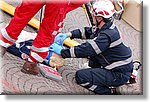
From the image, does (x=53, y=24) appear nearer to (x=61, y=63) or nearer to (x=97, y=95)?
(x=61, y=63)

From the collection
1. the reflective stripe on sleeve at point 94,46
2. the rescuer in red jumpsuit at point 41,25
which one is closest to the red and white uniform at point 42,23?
the rescuer in red jumpsuit at point 41,25

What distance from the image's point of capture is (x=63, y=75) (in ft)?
6.41

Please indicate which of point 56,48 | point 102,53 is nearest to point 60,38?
point 56,48

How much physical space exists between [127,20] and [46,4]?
313 mm

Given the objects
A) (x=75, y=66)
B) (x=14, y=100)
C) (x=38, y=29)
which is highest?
(x=38, y=29)

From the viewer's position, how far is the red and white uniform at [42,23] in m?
1.85

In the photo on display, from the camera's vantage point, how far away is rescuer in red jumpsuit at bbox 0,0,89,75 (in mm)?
1849

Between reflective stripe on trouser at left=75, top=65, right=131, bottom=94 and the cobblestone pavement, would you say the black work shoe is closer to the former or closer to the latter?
the cobblestone pavement

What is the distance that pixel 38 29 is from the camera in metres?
1.91

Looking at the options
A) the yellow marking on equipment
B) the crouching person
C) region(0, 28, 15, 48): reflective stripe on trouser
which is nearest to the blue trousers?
the crouching person

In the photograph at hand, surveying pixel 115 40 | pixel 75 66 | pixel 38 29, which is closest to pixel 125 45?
pixel 115 40

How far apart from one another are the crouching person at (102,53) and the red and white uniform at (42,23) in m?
0.06

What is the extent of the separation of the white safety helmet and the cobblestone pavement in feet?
0.17

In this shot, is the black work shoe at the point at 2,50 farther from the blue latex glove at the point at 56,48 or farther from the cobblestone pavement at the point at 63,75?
the blue latex glove at the point at 56,48
